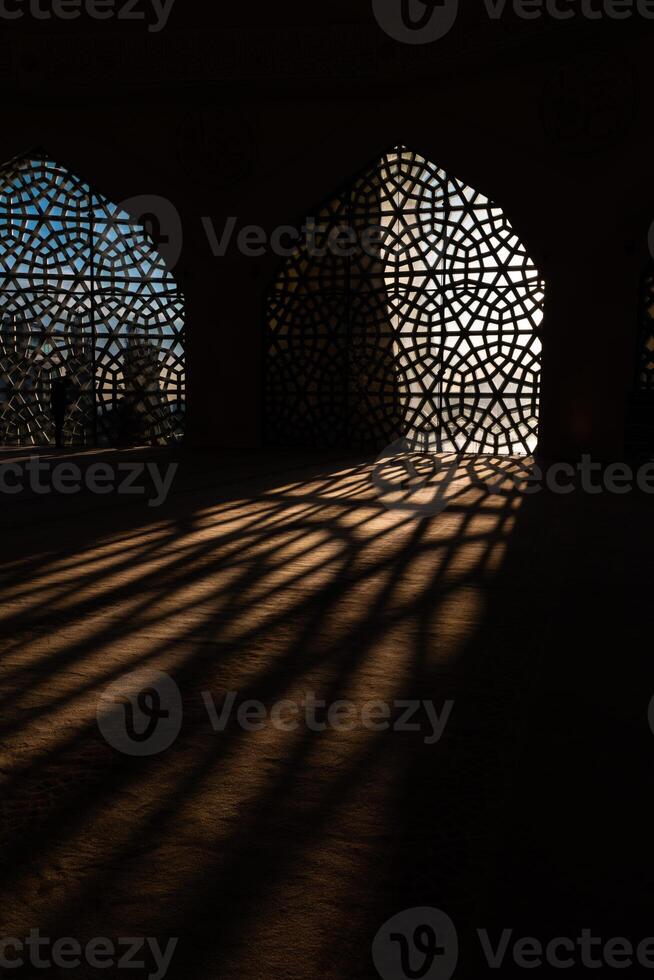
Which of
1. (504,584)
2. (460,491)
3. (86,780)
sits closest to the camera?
(86,780)

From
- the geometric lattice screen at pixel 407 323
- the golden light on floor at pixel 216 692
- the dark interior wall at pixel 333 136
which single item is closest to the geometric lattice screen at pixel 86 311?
the dark interior wall at pixel 333 136

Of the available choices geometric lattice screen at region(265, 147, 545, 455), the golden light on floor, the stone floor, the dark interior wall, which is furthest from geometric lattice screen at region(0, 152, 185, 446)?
the stone floor

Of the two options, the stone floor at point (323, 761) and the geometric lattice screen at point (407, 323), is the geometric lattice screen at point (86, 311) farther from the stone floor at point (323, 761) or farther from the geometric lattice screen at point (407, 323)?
the stone floor at point (323, 761)

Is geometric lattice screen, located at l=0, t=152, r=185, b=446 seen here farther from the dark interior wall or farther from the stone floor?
the stone floor

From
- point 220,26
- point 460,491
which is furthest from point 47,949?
point 220,26

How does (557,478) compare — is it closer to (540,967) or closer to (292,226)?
(292,226)

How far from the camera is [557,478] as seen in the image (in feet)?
21.5

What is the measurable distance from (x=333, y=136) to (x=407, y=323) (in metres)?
2.20

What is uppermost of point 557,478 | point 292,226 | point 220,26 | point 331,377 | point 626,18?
point 220,26

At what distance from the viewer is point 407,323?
8844 millimetres

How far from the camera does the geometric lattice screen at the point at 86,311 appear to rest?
948cm

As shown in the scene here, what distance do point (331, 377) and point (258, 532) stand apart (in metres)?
5.65

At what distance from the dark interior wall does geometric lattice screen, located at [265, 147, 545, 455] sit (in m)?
0.23

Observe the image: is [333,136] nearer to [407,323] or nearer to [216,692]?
[407,323]
